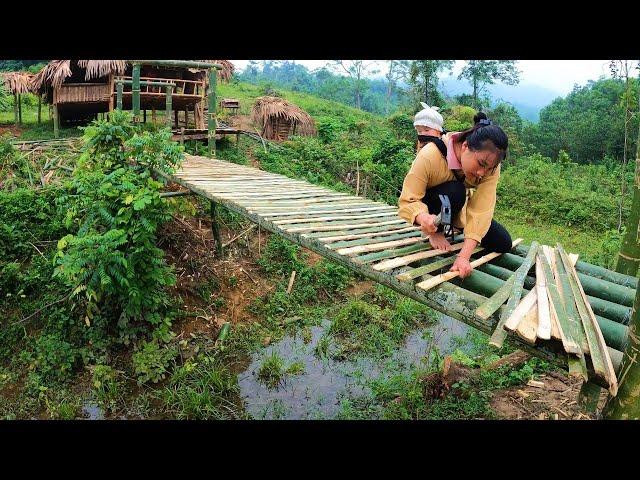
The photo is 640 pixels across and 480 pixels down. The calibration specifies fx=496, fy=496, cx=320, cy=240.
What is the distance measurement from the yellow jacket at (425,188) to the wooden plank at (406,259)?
22cm

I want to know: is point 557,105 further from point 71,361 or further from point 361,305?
point 71,361

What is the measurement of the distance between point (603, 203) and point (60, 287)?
10.3 meters

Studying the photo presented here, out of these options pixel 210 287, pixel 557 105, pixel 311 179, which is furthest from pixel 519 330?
pixel 557 105

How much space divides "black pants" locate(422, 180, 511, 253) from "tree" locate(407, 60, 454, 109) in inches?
634

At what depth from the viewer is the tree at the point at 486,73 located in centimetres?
2188

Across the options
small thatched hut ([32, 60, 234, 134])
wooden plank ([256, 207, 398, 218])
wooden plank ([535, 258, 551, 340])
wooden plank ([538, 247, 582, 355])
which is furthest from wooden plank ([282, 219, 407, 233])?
small thatched hut ([32, 60, 234, 134])

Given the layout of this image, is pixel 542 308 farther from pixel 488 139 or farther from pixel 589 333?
pixel 488 139

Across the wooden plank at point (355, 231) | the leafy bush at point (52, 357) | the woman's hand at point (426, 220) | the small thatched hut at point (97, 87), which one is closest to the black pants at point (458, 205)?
the woman's hand at point (426, 220)

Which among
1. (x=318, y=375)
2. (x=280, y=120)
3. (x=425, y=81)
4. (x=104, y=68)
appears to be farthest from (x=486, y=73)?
(x=318, y=375)

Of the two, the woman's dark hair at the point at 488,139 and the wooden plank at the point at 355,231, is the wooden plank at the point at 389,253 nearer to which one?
the wooden plank at the point at 355,231

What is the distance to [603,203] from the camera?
1049 centimetres

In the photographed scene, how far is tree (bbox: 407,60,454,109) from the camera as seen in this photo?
18.4m

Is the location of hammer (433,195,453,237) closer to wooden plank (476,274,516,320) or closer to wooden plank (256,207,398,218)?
wooden plank (476,274,516,320)

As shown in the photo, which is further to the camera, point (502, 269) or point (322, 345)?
point (322, 345)
